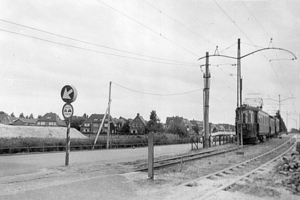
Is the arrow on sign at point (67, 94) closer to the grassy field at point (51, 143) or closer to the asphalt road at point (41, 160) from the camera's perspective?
the asphalt road at point (41, 160)

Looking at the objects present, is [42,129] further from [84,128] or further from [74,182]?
[84,128]

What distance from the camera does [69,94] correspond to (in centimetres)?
1118

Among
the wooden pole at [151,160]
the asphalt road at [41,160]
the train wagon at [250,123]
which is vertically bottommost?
the asphalt road at [41,160]

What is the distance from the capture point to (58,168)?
1055 cm

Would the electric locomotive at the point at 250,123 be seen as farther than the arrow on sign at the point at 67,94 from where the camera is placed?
Yes

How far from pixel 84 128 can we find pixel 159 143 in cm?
6963

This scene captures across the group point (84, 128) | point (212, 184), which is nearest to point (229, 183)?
point (212, 184)

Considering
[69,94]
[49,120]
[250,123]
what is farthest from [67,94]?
[49,120]

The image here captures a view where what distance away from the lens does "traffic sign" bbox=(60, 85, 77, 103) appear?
36.6ft

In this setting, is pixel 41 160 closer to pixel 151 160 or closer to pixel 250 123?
pixel 151 160

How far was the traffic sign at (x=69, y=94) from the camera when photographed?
11.1m

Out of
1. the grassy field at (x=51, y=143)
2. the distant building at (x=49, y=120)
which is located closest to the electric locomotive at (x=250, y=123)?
the grassy field at (x=51, y=143)

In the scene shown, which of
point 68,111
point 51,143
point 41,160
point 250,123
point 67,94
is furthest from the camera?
point 250,123

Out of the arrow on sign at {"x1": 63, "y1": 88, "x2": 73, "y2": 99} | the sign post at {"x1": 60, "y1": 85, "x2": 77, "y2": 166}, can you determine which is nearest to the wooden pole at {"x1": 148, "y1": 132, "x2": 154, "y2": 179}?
the sign post at {"x1": 60, "y1": 85, "x2": 77, "y2": 166}
